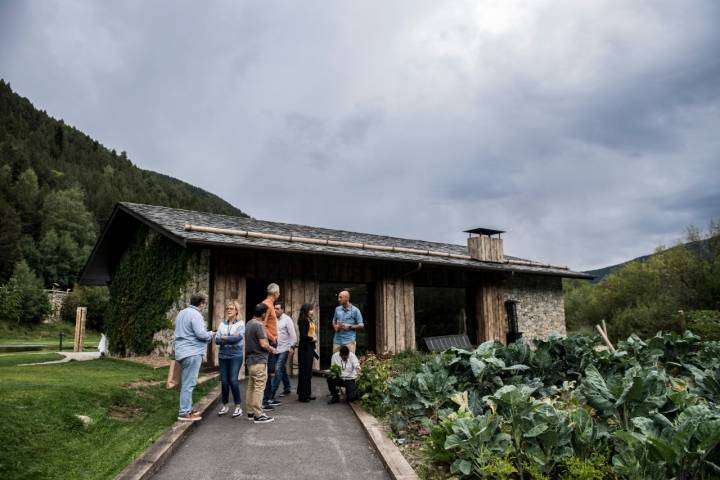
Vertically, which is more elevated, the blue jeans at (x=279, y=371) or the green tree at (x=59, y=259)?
the green tree at (x=59, y=259)

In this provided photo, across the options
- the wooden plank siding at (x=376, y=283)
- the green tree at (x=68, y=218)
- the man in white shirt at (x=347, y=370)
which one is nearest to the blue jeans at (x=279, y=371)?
the man in white shirt at (x=347, y=370)

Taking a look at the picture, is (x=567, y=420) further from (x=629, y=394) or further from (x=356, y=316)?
(x=356, y=316)

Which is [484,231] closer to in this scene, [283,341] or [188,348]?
[283,341]

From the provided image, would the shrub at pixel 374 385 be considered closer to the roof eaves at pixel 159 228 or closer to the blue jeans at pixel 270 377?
the blue jeans at pixel 270 377

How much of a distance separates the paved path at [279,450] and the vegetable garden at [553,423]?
21.1 inches

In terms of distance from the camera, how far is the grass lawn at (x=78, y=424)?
4.44 m

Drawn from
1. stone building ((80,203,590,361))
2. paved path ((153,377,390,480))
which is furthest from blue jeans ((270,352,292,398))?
stone building ((80,203,590,361))

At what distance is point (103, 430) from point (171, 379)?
118 centimetres

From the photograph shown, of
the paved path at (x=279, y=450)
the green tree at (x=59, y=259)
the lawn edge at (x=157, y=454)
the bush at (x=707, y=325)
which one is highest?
the green tree at (x=59, y=259)

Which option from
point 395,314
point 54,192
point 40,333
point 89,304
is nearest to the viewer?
point 395,314

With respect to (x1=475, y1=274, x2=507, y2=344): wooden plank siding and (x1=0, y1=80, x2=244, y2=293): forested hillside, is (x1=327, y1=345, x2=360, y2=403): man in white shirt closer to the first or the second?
(x1=475, y1=274, x2=507, y2=344): wooden plank siding

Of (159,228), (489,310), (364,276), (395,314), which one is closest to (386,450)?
(159,228)

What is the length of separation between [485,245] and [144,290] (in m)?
10.8

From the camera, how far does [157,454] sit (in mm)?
4758
